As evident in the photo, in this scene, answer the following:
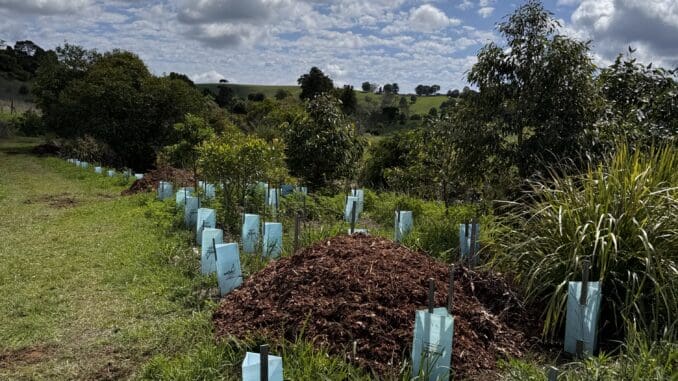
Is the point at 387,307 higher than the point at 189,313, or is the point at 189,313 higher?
the point at 387,307

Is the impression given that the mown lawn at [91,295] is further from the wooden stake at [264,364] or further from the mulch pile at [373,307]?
the wooden stake at [264,364]

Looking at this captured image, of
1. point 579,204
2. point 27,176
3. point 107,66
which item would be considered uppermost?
point 107,66

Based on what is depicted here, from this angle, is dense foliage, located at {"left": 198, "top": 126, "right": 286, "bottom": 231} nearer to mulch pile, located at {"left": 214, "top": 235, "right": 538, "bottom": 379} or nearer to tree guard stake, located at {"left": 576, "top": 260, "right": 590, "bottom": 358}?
mulch pile, located at {"left": 214, "top": 235, "right": 538, "bottom": 379}

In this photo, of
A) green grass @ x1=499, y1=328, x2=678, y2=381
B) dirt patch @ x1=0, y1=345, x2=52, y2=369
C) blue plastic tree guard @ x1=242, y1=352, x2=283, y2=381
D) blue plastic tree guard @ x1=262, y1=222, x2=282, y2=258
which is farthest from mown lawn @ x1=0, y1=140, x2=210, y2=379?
green grass @ x1=499, y1=328, x2=678, y2=381

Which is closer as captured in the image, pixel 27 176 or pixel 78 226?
pixel 78 226

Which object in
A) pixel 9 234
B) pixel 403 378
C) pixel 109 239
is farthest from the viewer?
pixel 9 234

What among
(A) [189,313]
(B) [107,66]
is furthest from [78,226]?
(B) [107,66]

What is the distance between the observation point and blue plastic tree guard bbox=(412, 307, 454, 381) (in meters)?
2.75

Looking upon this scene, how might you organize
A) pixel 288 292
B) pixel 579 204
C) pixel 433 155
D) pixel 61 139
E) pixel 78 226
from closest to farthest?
pixel 288 292
pixel 579 204
pixel 78 226
pixel 433 155
pixel 61 139

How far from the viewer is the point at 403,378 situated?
8.90 feet

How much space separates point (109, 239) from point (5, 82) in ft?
154

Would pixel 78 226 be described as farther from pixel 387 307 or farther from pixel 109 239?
pixel 387 307

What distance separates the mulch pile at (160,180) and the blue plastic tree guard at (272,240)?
725 centimetres

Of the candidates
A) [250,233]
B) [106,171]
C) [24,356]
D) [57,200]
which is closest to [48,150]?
[106,171]
